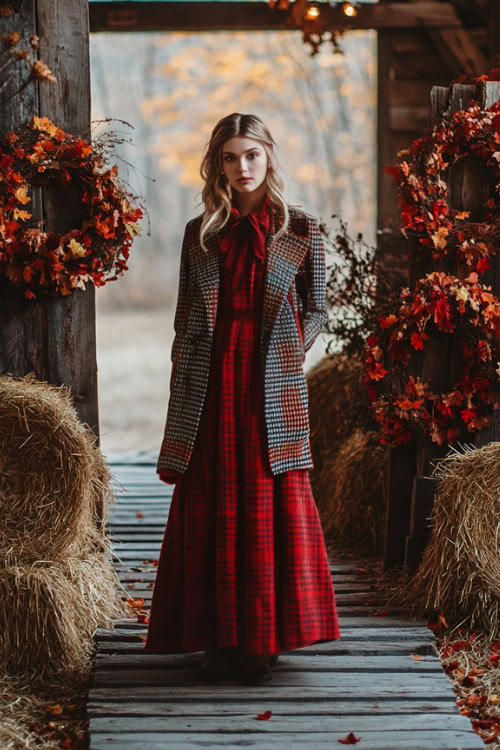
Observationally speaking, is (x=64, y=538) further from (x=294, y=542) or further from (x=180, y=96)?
(x=180, y=96)

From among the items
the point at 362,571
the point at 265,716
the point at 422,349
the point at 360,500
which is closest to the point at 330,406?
the point at 360,500

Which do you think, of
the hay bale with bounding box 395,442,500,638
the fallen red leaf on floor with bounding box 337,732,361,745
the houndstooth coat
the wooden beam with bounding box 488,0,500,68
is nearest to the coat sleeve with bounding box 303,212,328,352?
the houndstooth coat

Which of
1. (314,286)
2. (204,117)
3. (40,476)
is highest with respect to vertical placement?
(204,117)

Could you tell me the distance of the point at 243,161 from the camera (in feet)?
10.7

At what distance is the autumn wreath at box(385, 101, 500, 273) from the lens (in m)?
4.06

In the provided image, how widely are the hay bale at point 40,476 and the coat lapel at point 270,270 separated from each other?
840 mm

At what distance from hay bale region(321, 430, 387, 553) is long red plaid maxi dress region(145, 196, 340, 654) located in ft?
5.99

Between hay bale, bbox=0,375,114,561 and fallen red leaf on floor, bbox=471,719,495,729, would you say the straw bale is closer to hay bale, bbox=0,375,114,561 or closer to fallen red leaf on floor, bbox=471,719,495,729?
hay bale, bbox=0,375,114,561

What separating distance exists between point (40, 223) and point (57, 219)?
96mm

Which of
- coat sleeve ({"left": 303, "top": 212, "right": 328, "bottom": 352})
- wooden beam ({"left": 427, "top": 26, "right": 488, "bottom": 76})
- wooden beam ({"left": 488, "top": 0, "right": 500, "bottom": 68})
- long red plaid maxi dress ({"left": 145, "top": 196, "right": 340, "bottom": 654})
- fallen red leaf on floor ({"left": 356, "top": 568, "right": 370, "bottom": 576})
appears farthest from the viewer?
wooden beam ({"left": 427, "top": 26, "right": 488, "bottom": 76})

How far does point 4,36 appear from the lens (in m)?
3.86

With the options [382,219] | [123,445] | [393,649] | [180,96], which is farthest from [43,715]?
[180,96]

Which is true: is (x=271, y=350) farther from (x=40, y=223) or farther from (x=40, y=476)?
(x=40, y=223)

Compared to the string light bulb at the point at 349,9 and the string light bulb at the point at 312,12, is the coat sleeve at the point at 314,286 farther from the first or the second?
the string light bulb at the point at 349,9
